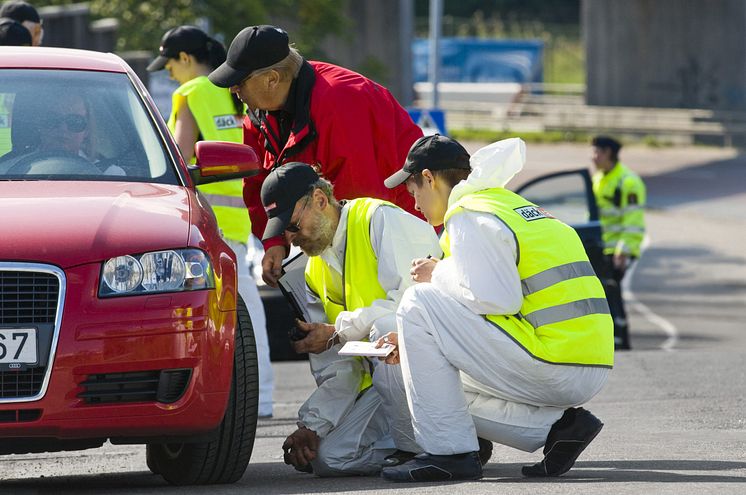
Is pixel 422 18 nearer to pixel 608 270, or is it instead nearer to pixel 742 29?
pixel 742 29

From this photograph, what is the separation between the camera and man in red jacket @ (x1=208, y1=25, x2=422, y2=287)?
6.31m

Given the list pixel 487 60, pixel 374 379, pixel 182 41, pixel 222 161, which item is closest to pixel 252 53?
pixel 222 161

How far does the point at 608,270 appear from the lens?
42.3 feet

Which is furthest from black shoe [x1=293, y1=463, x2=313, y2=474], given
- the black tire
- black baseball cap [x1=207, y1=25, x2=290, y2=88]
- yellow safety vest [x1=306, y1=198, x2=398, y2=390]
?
black baseball cap [x1=207, y1=25, x2=290, y2=88]

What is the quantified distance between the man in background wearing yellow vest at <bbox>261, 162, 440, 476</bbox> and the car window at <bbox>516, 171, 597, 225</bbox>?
19.0 feet

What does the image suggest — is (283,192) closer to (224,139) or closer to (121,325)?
(121,325)

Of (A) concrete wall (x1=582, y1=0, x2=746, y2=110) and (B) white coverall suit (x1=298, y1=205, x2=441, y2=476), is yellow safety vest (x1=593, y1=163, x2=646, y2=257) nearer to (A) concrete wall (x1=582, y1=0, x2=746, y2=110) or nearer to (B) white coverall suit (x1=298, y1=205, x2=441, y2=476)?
(B) white coverall suit (x1=298, y1=205, x2=441, y2=476)

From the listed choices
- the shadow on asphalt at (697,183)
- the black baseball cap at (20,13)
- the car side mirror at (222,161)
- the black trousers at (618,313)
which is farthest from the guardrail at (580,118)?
the car side mirror at (222,161)

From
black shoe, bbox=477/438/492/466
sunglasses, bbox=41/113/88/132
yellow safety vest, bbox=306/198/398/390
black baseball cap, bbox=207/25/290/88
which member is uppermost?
black baseball cap, bbox=207/25/290/88

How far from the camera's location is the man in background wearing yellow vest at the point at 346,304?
5734 millimetres

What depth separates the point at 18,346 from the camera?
501 centimetres

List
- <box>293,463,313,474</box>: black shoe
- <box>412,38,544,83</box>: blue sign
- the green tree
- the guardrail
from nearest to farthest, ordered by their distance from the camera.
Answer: <box>293,463,313,474</box>: black shoe, the green tree, the guardrail, <box>412,38,544,83</box>: blue sign

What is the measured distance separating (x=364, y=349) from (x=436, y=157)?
2.39 ft

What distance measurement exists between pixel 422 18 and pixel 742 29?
27724mm
